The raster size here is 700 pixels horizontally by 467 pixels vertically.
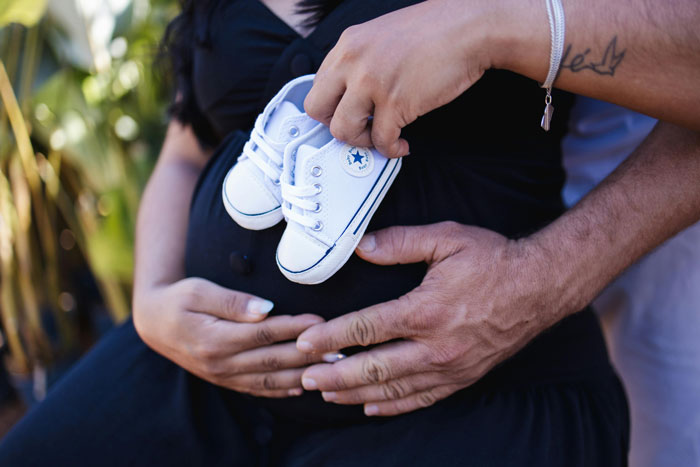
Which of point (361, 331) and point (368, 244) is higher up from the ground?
point (368, 244)

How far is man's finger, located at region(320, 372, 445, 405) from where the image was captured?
0.77m

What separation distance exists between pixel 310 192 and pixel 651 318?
33.8 inches

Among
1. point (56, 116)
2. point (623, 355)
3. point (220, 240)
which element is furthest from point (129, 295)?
point (623, 355)

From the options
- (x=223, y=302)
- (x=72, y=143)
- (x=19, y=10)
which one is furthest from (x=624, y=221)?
(x=72, y=143)

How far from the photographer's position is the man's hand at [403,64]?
0.65 meters

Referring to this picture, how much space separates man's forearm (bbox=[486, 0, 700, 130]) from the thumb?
0.82ft

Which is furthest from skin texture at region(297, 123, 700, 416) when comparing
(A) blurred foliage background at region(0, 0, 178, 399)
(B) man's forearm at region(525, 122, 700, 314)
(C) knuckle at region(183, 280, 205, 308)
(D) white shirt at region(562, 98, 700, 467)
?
(A) blurred foliage background at region(0, 0, 178, 399)

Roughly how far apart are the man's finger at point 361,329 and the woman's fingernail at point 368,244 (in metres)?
0.08

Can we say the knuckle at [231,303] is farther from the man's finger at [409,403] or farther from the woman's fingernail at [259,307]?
the man's finger at [409,403]

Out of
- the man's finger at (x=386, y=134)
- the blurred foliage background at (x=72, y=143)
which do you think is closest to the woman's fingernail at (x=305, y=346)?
the man's finger at (x=386, y=134)

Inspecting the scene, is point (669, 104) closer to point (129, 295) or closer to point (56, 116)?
point (56, 116)

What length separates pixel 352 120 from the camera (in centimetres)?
69

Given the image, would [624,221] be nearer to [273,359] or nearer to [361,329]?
[361,329]

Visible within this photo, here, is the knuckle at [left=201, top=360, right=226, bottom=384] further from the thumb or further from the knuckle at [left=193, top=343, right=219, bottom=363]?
the thumb
